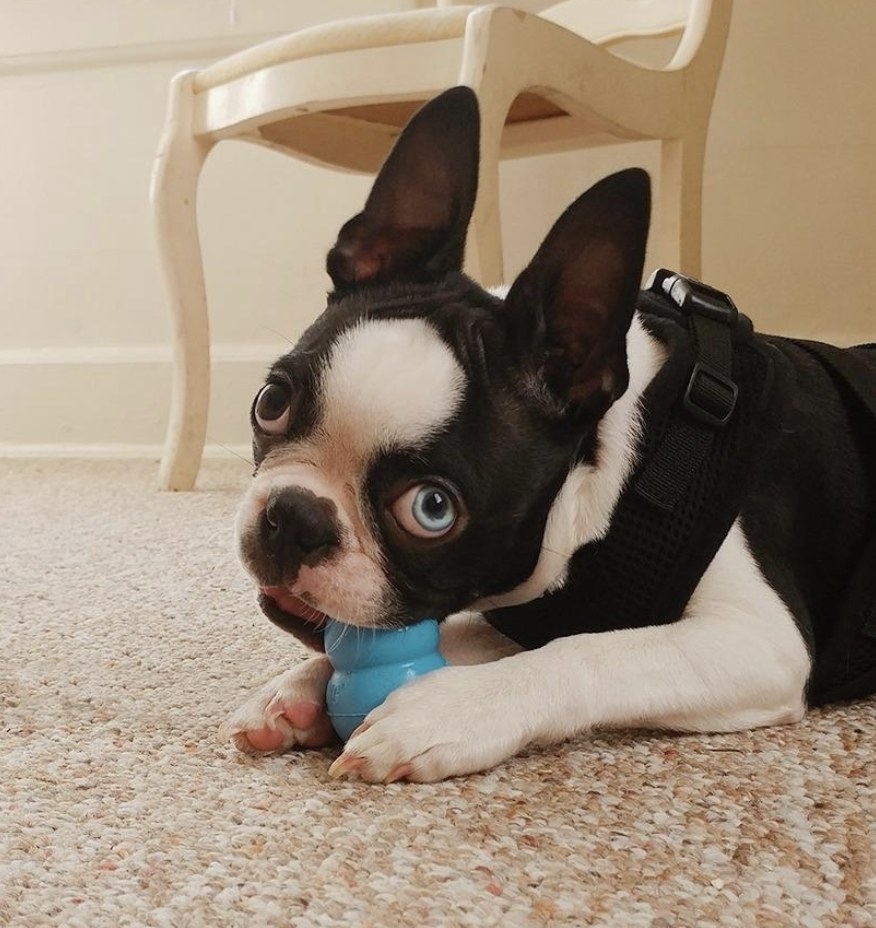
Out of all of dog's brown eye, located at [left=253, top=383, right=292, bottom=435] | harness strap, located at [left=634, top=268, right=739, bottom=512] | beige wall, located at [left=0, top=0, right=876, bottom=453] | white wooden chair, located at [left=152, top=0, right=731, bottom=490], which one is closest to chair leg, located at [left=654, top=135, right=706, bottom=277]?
white wooden chair, located at [left=152, top=0, right=731, bottom=490]

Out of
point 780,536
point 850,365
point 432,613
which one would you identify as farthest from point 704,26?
point 432,613

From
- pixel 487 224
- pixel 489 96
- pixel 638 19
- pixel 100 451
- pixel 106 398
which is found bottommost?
pixel 100 451

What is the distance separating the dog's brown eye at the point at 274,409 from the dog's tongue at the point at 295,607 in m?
0.15

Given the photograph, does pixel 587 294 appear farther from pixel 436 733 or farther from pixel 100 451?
pixel 100 451

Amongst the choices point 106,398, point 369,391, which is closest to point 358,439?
point 369,391

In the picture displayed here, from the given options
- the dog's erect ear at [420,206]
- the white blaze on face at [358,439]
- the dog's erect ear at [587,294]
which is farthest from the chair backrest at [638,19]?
the white blaze on face at [358,439]

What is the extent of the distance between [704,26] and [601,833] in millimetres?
1934

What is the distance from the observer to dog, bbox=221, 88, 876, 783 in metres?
0.99

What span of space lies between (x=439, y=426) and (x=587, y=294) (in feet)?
0.63

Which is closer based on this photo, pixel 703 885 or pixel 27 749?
pixel 703 885

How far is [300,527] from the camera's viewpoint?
987 millimetres

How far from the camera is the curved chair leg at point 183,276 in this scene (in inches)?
96.6

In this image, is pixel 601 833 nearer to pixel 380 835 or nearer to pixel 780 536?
pixel 380 835

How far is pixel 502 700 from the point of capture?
3.19 feet
